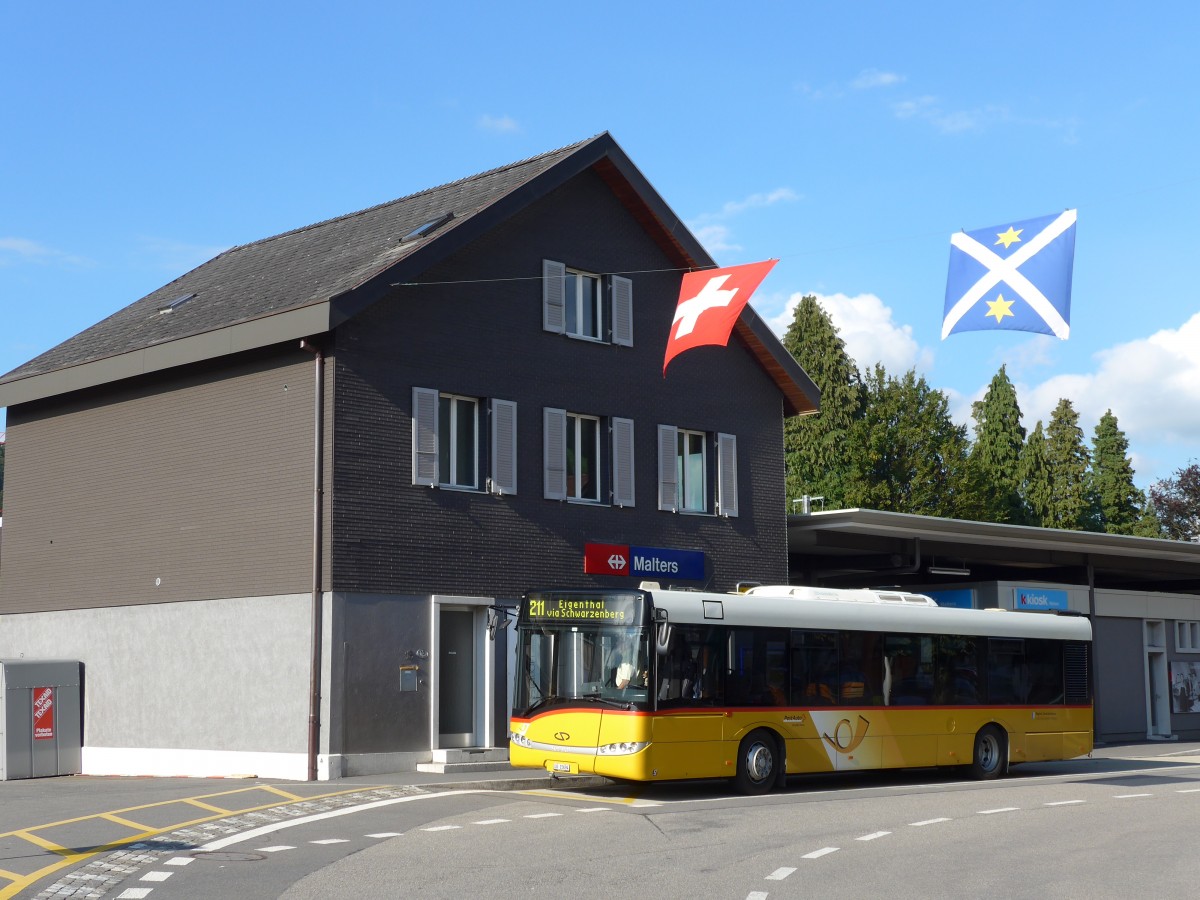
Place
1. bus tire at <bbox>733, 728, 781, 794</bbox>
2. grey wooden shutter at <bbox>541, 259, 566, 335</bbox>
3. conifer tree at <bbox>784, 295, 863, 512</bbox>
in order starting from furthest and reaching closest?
conifer tree at <bbox>784, 295, 863, 512</bbox>, grey wooden shutter at <bbox>541, 259, 566, 335</bbox>, bus tire at <bbox>733, 728, 781, 794</bbox>

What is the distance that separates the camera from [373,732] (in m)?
21.9

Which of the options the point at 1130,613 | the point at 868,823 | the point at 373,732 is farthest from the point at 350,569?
the point at 1130,613

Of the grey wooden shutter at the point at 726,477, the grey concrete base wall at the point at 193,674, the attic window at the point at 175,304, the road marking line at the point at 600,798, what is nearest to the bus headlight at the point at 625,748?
the road marking line at the point at 600,798

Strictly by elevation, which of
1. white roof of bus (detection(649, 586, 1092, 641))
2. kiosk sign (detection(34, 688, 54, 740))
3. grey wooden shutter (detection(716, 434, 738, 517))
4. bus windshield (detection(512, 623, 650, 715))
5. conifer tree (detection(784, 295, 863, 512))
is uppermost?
conifer tree (detection(784, 295, 863, 512))

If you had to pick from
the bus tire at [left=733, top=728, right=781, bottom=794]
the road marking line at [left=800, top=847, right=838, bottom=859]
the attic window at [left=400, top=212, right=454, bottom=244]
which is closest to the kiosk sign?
the attic window at [left=400, top=212, right=454, bottom=244]

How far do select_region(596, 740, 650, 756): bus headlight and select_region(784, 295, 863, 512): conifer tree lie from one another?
1790 inches

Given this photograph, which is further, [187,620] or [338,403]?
[187,620]

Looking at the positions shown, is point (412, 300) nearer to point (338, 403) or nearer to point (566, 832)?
point (338, 403)

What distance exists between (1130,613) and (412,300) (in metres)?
21.6

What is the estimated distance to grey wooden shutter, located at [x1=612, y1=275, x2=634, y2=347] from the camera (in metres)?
26.8

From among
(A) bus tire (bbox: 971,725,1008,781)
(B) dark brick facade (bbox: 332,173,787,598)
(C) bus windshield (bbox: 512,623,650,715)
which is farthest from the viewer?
(A) bus tire (bbox: 971,725,1008,781)

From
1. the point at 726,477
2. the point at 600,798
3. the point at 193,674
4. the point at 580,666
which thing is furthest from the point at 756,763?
the point at 726,477

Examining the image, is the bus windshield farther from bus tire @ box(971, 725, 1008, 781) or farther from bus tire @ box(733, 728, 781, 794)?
bus tire @ box(971, 725, 1008, 781)

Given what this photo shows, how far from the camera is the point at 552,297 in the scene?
25.8 m
